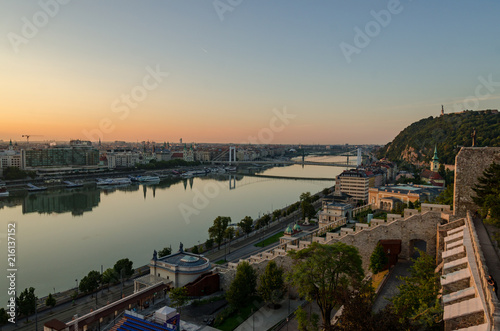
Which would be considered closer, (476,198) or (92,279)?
(476,198)

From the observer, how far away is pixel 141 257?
11.3 m

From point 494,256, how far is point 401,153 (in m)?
44.3

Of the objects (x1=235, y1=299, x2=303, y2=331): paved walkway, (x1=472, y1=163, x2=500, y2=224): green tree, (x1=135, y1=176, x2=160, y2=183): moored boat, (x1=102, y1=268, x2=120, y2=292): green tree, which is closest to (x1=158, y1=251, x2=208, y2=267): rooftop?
(x1=102, y1=268, x2=120, y2=292): green tree

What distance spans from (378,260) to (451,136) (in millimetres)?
32959

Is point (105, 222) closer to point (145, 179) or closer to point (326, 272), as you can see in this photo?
point (326, 272)

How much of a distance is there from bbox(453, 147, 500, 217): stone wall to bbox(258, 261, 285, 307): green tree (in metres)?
3.36

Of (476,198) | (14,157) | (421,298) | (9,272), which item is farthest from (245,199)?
(14,157)

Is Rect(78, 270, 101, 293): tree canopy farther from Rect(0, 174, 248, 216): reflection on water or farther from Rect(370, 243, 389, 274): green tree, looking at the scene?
Rect(0, 174, 248, 216): reflection on water

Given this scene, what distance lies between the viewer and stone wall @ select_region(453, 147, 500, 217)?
5.67 metres

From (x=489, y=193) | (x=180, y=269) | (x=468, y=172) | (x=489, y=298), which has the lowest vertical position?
(x=180, y=269)

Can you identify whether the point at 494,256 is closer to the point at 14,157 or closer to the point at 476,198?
the point at 476,198

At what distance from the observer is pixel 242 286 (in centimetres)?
676

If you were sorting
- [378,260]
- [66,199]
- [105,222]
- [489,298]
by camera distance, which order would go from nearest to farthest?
[489,298] < [378,260] < [105,222] < [66,199]

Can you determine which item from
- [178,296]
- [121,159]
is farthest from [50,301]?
[121,159]
